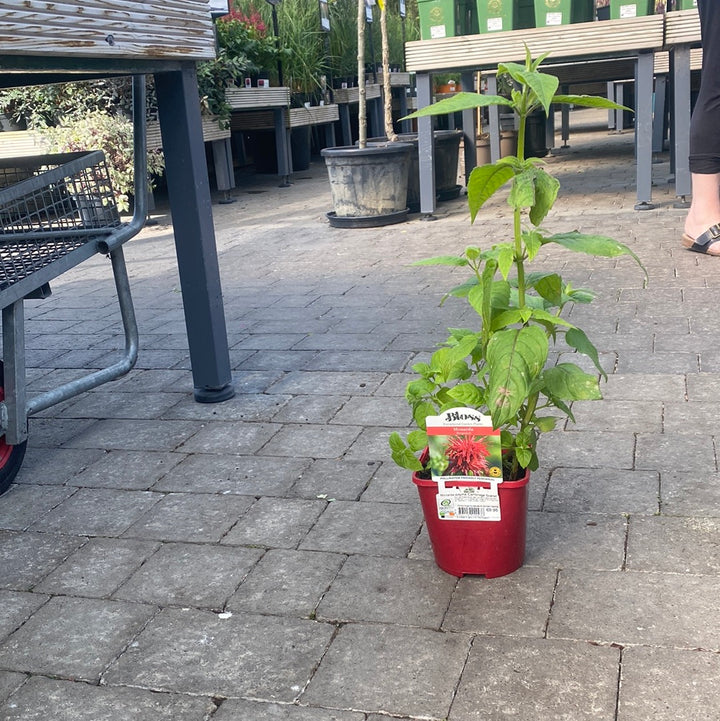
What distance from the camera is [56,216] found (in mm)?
2896

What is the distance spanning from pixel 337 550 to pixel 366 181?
15.2 feet

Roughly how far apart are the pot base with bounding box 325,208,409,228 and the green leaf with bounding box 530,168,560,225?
487 cm

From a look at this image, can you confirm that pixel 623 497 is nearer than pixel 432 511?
No

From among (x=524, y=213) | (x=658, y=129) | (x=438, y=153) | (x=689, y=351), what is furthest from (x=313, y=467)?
(x=658, y=129)

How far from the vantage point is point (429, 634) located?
1836mm

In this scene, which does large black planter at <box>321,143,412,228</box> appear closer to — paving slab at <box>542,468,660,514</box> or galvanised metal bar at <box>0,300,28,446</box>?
galvanised metal bar at <box>0,300,28,446</box>

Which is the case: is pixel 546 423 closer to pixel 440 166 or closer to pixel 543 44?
pixel 543 44

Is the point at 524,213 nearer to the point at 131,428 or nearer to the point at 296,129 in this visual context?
the point at 131,428

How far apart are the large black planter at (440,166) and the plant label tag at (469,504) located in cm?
511

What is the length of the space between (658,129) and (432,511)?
26.6 ft

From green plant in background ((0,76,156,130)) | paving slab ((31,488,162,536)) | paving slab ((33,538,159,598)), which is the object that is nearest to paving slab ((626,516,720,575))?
paving slab ((33,538,159,598))

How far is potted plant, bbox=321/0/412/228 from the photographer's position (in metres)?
Answer: 6.43

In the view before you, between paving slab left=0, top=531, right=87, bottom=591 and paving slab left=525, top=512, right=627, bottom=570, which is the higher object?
paving slab left=525, top=512, right=627, bottom=570

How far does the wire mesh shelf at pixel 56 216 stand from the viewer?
2730mm
